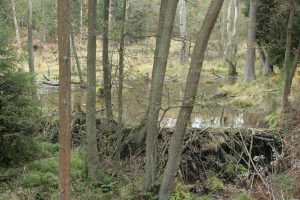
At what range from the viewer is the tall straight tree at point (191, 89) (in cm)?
800

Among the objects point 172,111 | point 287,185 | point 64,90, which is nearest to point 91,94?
point 64,90

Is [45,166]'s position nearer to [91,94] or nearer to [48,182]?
[48,182]

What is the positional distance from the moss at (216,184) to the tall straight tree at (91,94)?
2812mm

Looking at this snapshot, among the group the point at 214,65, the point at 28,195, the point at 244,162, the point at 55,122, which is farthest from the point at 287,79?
the point at 214,65

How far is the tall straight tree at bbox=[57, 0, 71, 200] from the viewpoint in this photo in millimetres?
6516

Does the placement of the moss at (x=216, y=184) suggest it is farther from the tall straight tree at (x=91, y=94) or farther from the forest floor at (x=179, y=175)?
the tall straight tree at (x=91, y=94)

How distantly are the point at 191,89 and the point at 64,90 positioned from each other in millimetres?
2671

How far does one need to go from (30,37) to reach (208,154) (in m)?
11.8

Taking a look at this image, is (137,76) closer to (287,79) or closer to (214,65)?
(287,79)

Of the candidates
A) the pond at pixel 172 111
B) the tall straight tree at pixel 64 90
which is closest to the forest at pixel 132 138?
the tall straight tree at pixel 64 90

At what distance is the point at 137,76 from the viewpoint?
1029 cm

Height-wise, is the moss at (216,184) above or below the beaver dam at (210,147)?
below

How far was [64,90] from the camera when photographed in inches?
261

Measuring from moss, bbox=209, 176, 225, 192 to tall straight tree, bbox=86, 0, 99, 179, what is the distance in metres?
2.81
